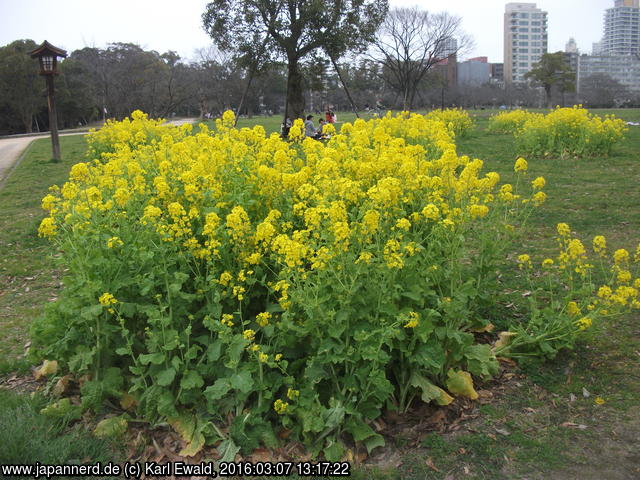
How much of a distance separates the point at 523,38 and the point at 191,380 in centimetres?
10464

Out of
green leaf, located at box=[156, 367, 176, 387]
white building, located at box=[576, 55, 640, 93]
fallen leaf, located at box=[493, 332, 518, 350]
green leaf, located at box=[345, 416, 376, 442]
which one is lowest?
green leaf, located at box=[345, 416, 376, 442]

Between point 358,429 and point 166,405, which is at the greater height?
point 166,405

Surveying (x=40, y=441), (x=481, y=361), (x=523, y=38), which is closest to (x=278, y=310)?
(x=481, y=361)

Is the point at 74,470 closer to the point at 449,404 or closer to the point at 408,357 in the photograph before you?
the point at 408,357

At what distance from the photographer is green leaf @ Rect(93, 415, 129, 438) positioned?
275cm

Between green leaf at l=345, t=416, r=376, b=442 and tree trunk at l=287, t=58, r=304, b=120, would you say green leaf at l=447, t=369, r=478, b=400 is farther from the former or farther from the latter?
tree trunk at l=287, t=58, r=304, b=120

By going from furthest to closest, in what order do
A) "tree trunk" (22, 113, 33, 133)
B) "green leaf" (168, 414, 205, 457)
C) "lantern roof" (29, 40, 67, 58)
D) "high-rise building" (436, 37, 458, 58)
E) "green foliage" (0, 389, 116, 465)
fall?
"high-rise building" (436, 37, 458, 58) → "tree trunk" (22, 113, 33, 133) → "lantern roof" (29, 40, 67, 58) → "green leaf" (168, 414, 205, 457) → "green foliage" (0, 389, 116, 465)

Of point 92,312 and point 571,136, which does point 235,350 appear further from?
point 571,136

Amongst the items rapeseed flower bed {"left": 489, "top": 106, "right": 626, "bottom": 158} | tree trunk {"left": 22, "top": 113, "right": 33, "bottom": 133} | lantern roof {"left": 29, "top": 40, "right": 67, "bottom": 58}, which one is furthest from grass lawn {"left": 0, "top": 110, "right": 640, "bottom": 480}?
tree trunk {"left": 22, "top": 113, "right": 33, "bottom": 133}

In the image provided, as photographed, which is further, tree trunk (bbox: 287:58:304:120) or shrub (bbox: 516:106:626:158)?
tree trunk (bbox: 287:58:304:120)

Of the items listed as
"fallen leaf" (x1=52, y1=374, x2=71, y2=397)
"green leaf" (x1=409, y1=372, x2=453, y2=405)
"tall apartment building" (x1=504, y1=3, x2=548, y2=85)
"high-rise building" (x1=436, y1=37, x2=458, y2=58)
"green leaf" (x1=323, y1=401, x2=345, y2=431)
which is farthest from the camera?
"tall apartment building" (x1=504, y1=3, x2=548, y2=85)

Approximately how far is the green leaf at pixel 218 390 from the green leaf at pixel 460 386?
1.21m

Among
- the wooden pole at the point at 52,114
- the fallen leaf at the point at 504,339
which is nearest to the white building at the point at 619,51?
the wooden pole at the point at 52,114

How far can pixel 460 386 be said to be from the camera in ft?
9.70
